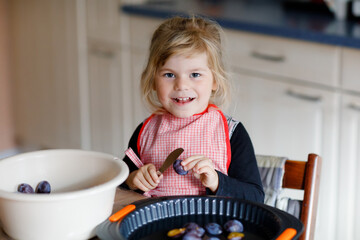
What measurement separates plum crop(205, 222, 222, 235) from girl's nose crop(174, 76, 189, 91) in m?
0.39

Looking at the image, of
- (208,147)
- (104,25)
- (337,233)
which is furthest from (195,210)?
(104,25)

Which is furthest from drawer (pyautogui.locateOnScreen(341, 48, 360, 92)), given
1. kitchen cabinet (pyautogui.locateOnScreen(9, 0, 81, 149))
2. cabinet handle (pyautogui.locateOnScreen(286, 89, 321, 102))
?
kitchen cabinet (pyautogui.locateOnScreen(9, 0, 81, 149))

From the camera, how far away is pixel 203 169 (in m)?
1.19

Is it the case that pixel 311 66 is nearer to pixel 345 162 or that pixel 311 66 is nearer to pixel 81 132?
pixel 345 162

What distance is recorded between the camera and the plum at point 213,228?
1.01 metres

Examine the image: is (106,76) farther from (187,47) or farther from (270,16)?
(187,47)

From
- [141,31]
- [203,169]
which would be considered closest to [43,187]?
[203,169]

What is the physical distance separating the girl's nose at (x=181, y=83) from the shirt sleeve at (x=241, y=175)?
17 centimetres

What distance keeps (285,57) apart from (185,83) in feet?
3.62

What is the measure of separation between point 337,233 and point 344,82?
57 cm

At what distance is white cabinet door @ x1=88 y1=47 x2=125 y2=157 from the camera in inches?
127

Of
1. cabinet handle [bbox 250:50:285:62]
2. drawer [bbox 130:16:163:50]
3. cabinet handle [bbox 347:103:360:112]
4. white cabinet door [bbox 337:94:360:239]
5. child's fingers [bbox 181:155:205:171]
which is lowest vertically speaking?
white cabinet door [bbox 337:94:360:239]

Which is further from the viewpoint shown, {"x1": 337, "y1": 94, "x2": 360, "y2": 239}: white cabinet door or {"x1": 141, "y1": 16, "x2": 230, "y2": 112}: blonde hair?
{"x1": 337, "y1": 94, "x2": 360, "y2": 239}: white cabinet door

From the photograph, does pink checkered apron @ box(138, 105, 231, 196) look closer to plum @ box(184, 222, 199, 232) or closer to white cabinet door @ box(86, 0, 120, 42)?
plum @ box(184, 222, 199, 232)
